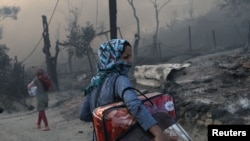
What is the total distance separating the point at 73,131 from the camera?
33.2ft

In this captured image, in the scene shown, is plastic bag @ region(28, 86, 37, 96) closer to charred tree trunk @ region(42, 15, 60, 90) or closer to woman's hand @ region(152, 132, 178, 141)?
woman's hand @ region(152, 132, 178, 141)

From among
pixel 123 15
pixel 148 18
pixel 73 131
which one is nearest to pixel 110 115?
pixel 73 131

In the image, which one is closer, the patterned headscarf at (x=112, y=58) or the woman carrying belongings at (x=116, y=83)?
the woman carrying belongings at (x=116, y=83)

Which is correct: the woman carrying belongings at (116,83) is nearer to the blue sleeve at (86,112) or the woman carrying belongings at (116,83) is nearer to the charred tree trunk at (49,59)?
the blue sleeve at (86,112)

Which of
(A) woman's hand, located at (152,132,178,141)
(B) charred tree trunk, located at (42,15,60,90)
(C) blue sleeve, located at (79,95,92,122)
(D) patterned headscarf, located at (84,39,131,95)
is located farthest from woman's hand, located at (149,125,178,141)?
(B) charred tree trunk, located at (42,15,60,90)

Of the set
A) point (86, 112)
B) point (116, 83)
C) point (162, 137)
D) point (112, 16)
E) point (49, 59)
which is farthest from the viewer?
point (49, 59)

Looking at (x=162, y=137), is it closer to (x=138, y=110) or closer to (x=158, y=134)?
(x=158, y=134)

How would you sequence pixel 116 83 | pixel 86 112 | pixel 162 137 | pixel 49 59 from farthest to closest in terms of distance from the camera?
pixel 49 59, pixel 86 112, pixel 116 83, pixel 162 137

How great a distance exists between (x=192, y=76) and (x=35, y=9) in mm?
37837

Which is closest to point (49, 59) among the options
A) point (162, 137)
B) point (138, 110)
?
point (138, 110)

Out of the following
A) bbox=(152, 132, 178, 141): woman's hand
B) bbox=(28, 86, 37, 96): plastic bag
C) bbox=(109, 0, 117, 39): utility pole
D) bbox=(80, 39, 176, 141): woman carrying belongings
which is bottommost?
bbox=(28, 86, 37, 96): plastic bag

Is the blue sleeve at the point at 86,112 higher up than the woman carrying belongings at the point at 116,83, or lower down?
lower down

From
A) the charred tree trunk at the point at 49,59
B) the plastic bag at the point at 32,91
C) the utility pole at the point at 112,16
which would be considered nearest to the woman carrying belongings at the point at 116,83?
the utility pole at the point at 112,16

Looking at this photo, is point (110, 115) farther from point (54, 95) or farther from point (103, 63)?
point (54, 95)
